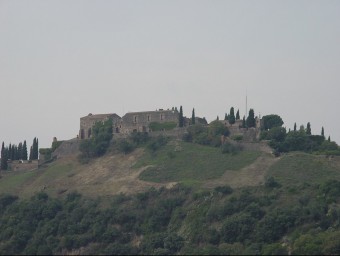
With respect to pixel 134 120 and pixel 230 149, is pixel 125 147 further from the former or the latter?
pixel 230 149

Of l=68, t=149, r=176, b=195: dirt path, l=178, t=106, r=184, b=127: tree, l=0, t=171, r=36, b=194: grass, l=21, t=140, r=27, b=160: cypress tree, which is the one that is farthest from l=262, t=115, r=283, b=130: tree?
l=21, t=140, r=27, b=160: cypress tree

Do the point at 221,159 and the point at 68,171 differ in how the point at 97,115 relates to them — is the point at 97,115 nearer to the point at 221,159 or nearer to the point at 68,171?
the point at 68,171

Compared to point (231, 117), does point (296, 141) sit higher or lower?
lower

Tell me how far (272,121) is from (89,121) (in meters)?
20.9

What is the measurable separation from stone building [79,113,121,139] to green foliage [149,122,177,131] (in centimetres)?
439

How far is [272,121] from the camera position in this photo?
105 metres

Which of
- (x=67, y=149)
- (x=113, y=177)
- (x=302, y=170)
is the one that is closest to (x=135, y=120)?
(x=67, y=149)

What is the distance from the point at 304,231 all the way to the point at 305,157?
17.0 meters

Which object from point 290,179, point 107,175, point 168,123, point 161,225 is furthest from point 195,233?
point 168,123

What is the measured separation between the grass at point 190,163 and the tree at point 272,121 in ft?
22.2

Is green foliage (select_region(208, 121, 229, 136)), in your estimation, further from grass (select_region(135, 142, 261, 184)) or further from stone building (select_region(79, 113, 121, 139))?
stone building (select_region(79, 113, 121, 139))

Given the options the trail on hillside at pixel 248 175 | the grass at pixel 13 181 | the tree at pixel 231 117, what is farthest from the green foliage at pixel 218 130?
the grass at pixel 13 181

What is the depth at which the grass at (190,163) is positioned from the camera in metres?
95.9

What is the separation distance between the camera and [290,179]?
90000mm
